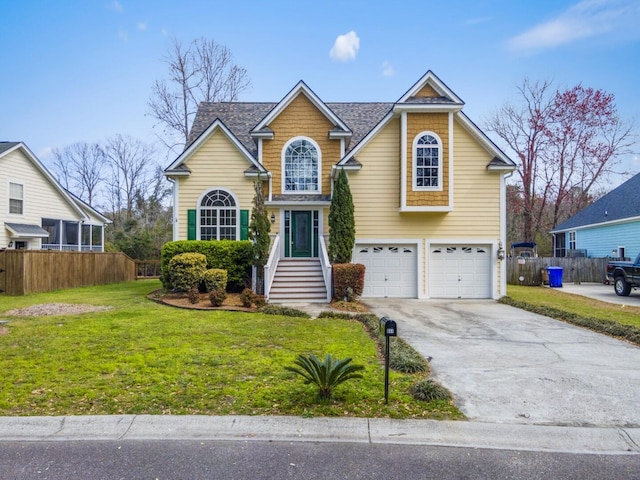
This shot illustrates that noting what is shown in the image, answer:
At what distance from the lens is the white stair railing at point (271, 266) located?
1360 centimetres

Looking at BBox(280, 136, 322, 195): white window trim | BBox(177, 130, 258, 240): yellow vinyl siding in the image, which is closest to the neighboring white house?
BBox(177, 130, 258, 240): yellow vinyl siding

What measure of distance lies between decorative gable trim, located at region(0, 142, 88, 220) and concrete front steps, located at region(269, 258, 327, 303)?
15.2 m

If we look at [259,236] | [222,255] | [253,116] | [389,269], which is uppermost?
[253,116]

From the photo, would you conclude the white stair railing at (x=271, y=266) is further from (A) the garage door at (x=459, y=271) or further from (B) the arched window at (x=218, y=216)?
(A) the garage door at (x=459, y=271)

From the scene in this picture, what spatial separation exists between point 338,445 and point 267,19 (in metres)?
15.3

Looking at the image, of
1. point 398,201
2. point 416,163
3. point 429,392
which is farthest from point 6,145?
point 429,392

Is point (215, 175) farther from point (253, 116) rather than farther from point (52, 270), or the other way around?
point (52, 270)

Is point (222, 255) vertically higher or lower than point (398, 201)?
lower

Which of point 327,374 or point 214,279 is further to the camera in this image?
point 214,279

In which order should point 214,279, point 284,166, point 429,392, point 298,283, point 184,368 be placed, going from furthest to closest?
point 284,166 → point 298,283 → point 214,279 → point 184,368 → point 429,392

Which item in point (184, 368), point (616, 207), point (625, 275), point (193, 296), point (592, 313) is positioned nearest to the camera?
point (184, 368)

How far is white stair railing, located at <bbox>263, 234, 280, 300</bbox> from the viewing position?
44.6 feet

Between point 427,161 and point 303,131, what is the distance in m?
5.21

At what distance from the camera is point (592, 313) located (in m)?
11.9
